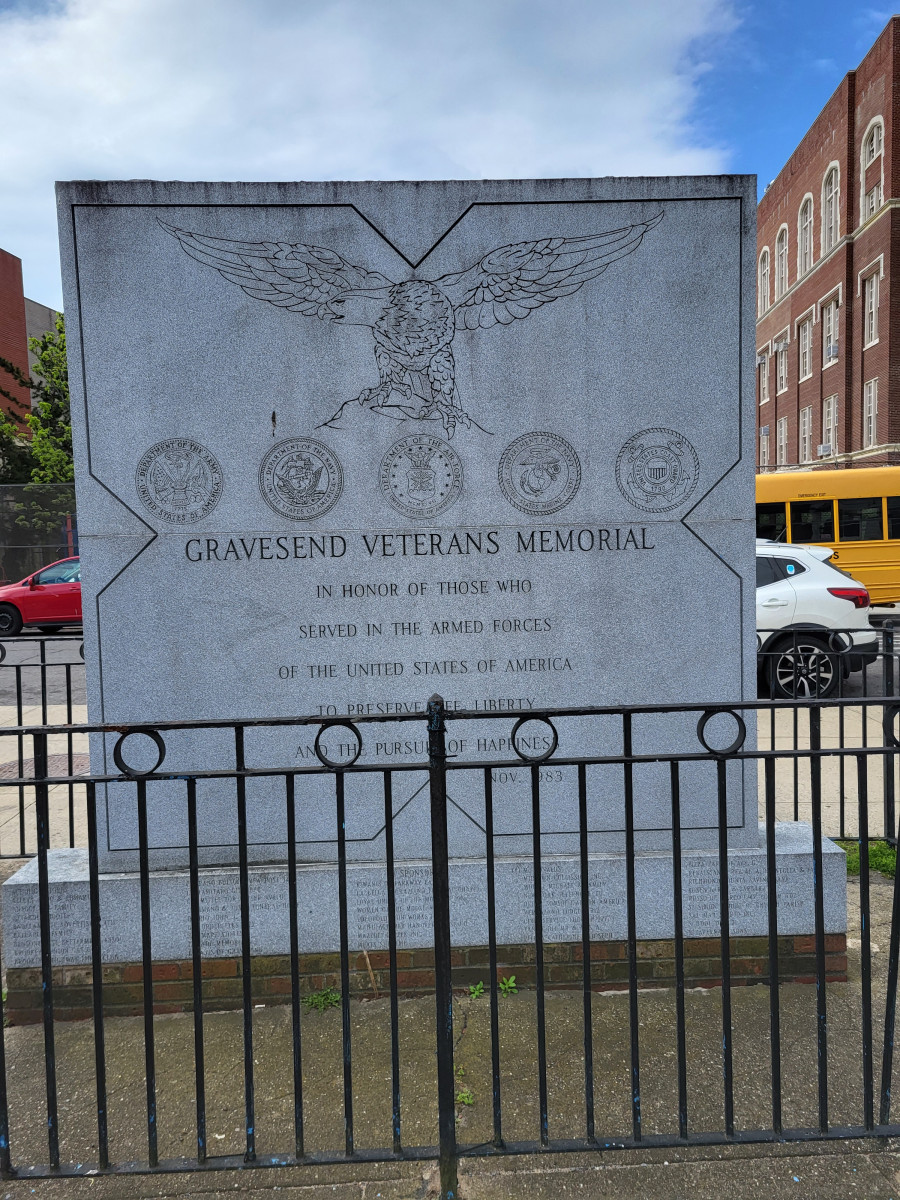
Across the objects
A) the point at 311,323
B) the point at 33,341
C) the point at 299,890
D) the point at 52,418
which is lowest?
the point at 299,890

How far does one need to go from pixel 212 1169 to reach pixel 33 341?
30.5m

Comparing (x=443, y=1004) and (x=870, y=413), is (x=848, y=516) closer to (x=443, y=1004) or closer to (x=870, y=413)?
(x=443, y=1004)

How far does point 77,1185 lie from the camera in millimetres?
2396

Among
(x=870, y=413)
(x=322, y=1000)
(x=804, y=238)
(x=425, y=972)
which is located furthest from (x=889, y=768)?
(x=804, y=238)

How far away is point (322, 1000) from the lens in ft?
10.9

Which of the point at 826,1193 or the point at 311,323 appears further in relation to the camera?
the point at 311,323

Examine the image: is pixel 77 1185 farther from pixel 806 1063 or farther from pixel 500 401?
pixel 500 401

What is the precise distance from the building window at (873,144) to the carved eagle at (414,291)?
104ft

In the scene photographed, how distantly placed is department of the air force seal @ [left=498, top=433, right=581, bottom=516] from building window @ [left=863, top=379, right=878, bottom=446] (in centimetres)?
2995

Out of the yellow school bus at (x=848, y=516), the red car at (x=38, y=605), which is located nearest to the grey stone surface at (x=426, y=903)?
the yellow school bus at (x=848, y=516)

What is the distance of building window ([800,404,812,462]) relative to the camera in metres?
35.7

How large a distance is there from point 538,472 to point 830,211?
117 feet

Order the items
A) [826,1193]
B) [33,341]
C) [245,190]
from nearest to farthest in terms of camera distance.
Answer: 1. [826,1193]
2. [245,190]
3. [33,341]

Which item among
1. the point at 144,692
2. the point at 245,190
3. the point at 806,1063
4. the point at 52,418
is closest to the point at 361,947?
the point at 144,692
